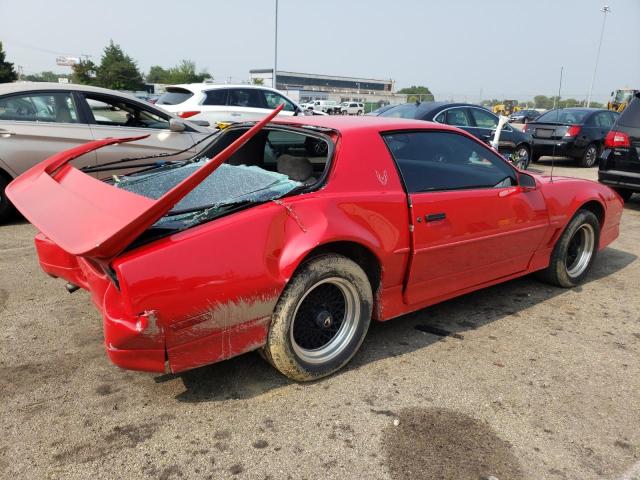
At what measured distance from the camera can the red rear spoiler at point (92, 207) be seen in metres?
2.16

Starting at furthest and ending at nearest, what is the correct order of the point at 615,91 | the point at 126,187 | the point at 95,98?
the point at 615,91 → the point at 95,98 → the point at 126,187

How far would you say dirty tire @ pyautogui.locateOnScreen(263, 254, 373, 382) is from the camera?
8.44 ft

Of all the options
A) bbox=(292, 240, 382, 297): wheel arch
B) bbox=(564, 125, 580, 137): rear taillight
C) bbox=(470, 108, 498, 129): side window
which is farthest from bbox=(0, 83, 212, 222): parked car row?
bbox=(564, 125, 580, 137): rear taillight

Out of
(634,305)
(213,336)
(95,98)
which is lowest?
(634,305)

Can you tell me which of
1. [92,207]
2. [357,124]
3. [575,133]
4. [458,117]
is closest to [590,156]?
[575,133]

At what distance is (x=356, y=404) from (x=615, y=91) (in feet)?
90.8

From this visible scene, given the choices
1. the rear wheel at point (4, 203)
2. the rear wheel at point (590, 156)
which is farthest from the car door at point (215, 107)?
the rear wheel at point (590, 156)

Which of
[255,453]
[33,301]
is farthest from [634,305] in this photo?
[33,301]

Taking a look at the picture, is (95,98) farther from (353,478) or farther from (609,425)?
(609,425)

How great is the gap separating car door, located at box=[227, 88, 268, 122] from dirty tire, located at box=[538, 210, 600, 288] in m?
6.48

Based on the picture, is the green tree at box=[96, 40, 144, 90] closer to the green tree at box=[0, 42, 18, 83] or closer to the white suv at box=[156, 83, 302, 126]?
the green tree at box=[0, 42, 18, 83]

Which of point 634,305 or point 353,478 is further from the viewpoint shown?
point 634,305

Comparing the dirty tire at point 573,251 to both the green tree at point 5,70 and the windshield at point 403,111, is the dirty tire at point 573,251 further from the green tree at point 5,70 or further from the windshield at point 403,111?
the green tree at point 5,70

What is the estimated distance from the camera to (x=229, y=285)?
2.34m
